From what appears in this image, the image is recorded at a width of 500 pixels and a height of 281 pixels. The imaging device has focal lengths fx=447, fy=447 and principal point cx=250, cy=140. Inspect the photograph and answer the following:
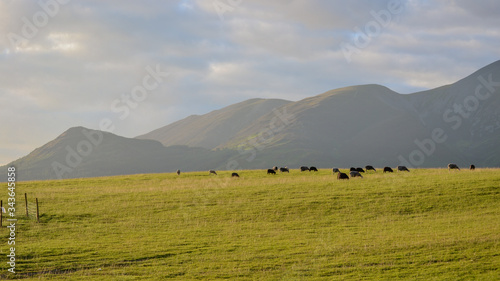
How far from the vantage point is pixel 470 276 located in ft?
74.0

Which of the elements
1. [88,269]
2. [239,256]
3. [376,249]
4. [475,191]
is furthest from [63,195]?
[475,191]

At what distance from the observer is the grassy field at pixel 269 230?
24.7m

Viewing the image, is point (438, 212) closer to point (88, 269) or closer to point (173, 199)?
point (173, 199)

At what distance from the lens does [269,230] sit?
34000mm

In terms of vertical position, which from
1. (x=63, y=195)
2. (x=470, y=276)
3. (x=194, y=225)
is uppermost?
(x=63, y=195)

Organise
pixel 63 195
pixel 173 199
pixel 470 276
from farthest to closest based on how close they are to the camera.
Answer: pixel 63 195 < pixel 173 199 < pixel 470 276

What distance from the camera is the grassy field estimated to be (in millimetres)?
24672

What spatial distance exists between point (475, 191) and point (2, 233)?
4139 centimetres

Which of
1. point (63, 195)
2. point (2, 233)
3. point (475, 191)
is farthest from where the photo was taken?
point (63, 195)

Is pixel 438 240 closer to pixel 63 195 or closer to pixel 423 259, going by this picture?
pixel 423 259

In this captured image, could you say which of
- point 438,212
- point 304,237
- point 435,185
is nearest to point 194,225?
point 304,237

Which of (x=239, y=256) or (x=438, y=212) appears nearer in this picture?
(x=239, y=256)

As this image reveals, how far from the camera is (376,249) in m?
Answer: 27.4

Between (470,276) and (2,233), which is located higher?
(2,233)
